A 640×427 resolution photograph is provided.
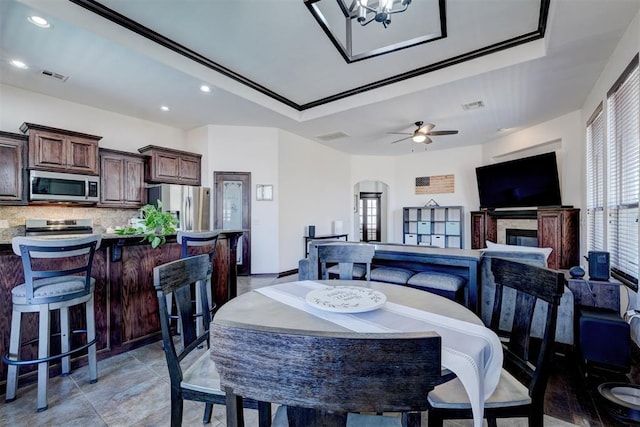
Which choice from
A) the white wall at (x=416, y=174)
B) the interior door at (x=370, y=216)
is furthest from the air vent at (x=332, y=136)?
the interior door at (x=370, y=216)

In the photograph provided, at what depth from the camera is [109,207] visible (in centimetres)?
480

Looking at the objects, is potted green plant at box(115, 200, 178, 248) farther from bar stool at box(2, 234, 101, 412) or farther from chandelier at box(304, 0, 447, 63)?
chandelier at box(304, 0, 447, 63)

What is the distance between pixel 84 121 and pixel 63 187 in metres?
1.26

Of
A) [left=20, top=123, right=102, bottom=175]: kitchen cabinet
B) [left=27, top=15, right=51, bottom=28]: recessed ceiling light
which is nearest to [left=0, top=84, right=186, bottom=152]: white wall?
[left=20, top=123, right=102, bottom=175]: kitchen cabinet

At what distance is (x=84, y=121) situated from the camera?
464cm

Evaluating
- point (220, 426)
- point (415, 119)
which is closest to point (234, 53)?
point (415, 119)

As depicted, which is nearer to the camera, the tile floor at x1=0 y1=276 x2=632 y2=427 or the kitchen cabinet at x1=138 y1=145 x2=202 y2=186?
the tile floor at x1=0 y1=276 x2=632 y2=427

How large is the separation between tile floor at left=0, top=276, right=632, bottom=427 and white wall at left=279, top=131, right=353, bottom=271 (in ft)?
12.2

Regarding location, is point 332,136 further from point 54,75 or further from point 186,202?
point 54,75

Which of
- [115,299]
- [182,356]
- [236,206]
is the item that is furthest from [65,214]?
[182,356]

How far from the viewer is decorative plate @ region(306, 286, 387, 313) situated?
4.18 ft

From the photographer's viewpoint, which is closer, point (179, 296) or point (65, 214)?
point (179, 296)

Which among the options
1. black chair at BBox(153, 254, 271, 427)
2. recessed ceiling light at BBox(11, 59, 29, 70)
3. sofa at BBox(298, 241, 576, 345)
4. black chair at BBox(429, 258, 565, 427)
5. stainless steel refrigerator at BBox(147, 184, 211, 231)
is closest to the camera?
black chair at BBox(429, 258, 565, 427)

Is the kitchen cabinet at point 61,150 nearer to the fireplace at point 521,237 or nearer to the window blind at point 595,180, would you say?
the window blind at point 595,180
